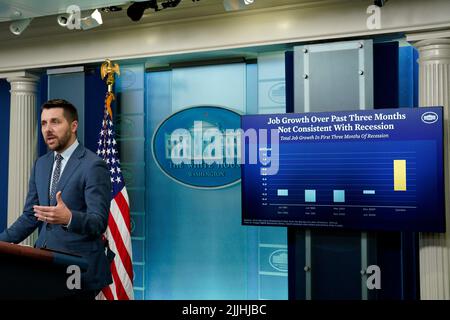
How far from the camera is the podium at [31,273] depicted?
5.38 ft

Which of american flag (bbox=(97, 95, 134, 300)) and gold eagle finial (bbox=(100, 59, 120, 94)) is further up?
gold eagle finial (bbox=(100, 59, 120, 94))

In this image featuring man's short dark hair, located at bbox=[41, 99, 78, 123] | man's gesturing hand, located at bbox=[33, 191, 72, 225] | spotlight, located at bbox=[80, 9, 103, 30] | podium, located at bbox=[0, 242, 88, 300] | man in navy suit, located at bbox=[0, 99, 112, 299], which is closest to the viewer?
podium, located at bbox=[0, 242, 88, 300]

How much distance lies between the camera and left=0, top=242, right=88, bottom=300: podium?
1640 millimetres

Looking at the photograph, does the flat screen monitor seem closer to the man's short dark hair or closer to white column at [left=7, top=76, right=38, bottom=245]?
the man's short dark hair

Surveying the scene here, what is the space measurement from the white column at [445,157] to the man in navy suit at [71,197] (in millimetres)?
1920

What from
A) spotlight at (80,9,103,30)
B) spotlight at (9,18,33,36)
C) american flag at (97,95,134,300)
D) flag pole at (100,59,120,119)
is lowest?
american flag at (97,95,134,300)

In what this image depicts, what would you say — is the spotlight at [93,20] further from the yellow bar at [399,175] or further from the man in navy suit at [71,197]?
the yellow bar at [399,175]

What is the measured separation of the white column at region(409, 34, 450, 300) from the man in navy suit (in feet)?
6.30

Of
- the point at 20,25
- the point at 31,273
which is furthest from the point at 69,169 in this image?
the point at 20,25

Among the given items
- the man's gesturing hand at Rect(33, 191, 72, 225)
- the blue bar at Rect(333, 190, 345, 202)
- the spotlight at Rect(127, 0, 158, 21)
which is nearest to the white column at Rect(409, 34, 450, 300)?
the blue bar at Rect(333, 190, 345, 202)

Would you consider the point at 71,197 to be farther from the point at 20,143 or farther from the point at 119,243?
the point at 20,143

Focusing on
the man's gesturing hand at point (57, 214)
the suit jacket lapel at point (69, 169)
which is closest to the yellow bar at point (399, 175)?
the suit jacket lapel at point (69, 169)

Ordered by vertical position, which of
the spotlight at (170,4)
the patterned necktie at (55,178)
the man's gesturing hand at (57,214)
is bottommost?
the man's gesturing hand at (57,214)

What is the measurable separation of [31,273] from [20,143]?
9.68 ft
